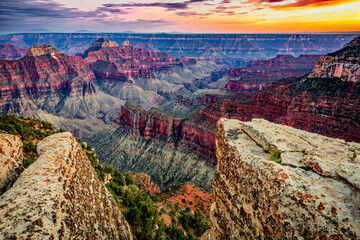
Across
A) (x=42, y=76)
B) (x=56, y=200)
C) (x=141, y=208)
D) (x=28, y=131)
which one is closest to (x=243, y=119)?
(x=141, y=208)

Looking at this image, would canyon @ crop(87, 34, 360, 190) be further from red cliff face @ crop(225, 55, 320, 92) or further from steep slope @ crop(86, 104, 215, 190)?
red cliff face @ crop(225, 55, 320, 92)

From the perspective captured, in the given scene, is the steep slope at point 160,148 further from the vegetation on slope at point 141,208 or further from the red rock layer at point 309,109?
the vegetation on slope at point 141,208

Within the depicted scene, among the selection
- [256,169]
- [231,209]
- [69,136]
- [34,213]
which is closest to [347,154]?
[256,169]

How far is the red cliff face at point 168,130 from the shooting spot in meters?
59.0

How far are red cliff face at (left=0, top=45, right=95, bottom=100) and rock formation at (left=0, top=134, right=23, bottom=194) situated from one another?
144992mm

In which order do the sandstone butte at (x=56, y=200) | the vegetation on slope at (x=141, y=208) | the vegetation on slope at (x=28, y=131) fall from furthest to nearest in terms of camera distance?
1. the vegetation on slope at (x=28, y=131)
2. the vegetation on slope at (x=141, y=208)
3. the sandstone butte at (x=56, y=200)

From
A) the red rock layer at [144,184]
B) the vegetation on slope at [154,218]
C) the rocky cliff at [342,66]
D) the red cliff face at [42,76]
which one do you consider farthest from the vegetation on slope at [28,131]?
the red cliff face at [42,76]

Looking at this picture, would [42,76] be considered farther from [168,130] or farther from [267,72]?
[267,72]

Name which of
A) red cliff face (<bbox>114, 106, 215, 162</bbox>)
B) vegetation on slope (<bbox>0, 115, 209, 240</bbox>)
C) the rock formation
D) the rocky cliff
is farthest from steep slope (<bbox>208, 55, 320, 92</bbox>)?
the rock formation

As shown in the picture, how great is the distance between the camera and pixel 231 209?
10.7m

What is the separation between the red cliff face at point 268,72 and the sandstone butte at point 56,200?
143 meters

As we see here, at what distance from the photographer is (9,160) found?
33.2ft

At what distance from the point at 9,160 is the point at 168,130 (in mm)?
56812

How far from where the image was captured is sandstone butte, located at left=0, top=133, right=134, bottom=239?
21.8ft
